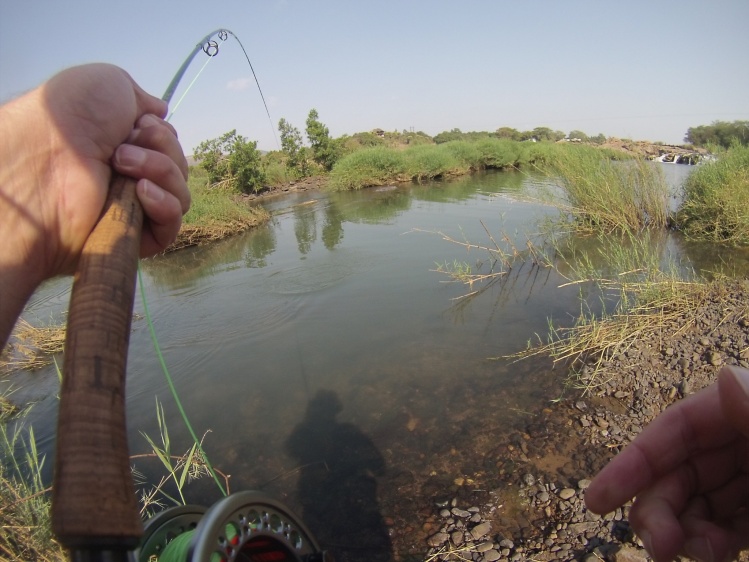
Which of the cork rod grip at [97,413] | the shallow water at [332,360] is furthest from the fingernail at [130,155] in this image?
the shallow water at [332,360]

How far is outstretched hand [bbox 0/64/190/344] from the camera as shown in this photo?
50.8 inches

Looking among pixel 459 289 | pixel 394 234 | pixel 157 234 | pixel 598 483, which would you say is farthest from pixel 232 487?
pixel 394 234

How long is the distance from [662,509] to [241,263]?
420 inches

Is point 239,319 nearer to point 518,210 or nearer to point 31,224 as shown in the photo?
point 31,224

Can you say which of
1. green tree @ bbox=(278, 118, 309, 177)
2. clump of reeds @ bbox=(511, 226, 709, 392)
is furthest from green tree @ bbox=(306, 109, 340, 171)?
clump of reeds @ bbox=(511, 226, 709, 392)

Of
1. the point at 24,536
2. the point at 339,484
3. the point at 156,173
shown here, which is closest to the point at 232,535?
the point at 156,173

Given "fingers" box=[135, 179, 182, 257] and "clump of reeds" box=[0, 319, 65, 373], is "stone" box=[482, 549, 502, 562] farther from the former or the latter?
"clump of reeds" box=[0, 319, 65, 373]

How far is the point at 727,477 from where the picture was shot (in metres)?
1.19

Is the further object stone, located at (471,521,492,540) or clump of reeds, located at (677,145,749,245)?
clump of reeds, located at (677,145,749,245)

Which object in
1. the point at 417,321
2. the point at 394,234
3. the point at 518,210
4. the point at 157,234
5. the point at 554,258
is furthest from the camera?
the point at 518,210

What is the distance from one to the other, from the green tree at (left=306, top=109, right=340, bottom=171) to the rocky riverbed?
26.5 metres

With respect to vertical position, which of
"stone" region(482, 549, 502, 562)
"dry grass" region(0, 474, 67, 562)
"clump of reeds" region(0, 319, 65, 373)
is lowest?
"stone" region(482, 549, 502, 562)

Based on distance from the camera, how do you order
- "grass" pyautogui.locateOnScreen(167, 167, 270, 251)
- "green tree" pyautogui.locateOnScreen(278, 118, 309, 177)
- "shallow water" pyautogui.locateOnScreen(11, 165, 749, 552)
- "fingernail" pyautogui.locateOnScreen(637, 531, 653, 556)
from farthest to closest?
"green tree" pyautogui.locateOnScreen(278, 118, 309, 177) → "grass" pyautogui.locateOnScreen(167, 167, 270, 251) → "shallow water" pyautogui.locateOnScreen(11, 165, 749, 552) → "fingernail" pyautogui.locateOnScreen(637, 531, 653, 556)

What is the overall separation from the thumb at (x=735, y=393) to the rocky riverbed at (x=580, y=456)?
7.21ft
